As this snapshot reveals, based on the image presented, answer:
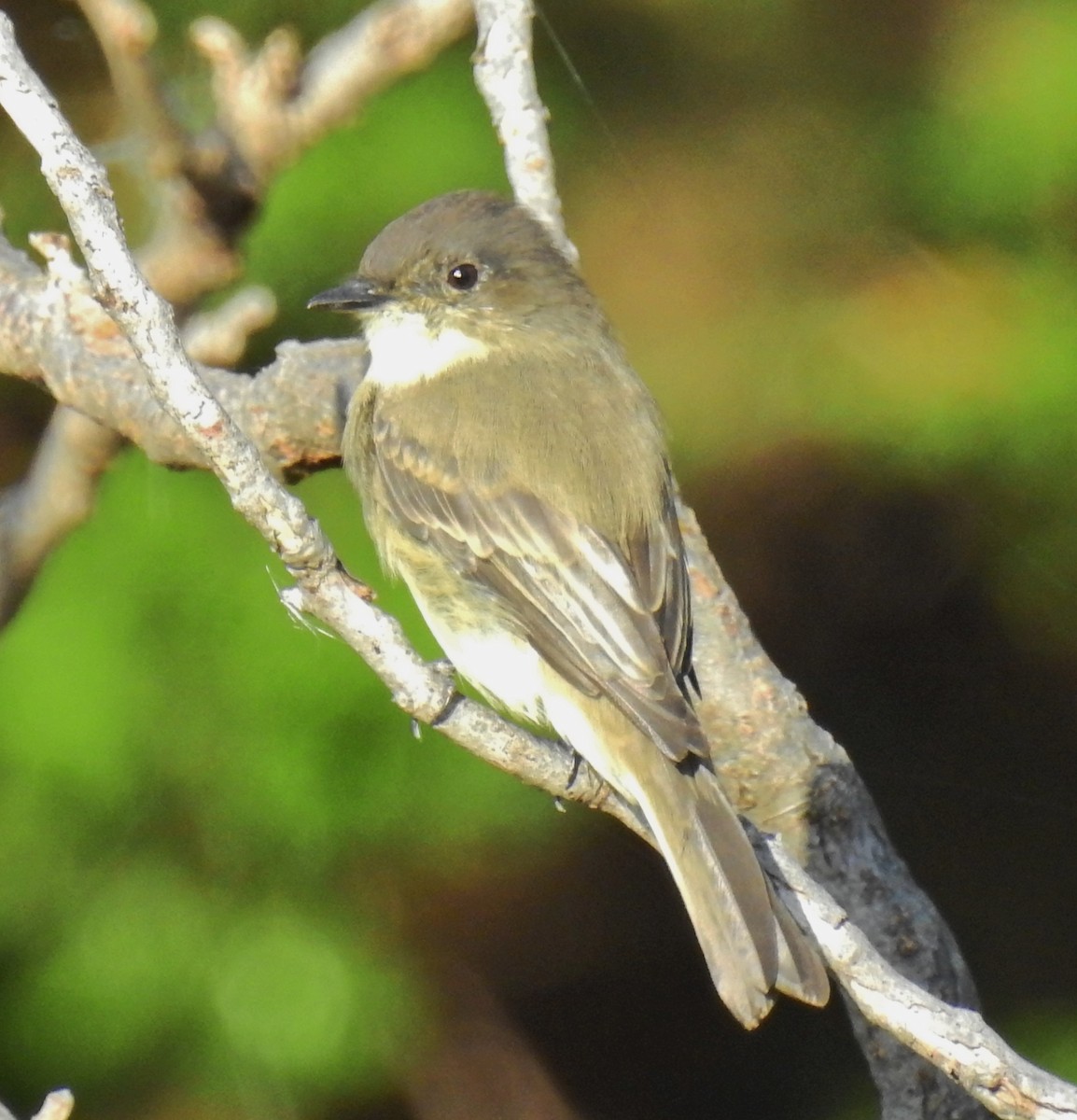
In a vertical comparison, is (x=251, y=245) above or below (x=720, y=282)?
above

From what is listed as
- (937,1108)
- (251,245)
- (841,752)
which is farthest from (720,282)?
(937,1108)

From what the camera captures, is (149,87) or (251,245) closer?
(149,87)

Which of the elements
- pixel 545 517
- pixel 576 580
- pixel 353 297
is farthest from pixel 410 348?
pixel 576 580

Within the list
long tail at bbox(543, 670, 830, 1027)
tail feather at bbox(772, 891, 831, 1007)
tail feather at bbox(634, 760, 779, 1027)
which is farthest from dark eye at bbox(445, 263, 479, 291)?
tail feather at bbox(772, 891, 831, 1007)

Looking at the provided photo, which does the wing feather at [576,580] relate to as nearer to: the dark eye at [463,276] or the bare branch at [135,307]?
the dark eye at [463,276]

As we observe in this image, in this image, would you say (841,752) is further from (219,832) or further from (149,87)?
(149,87)

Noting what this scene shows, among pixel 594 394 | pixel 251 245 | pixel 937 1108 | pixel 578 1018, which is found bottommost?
pixel 578 1018

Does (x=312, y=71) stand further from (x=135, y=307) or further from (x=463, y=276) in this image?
(x=135, y=307)
